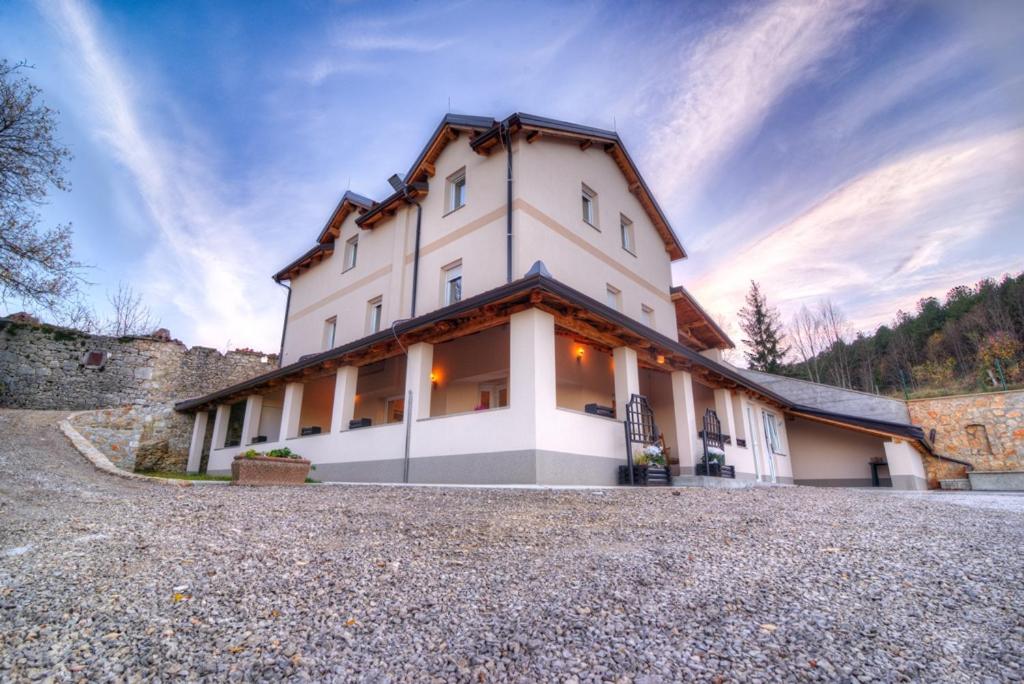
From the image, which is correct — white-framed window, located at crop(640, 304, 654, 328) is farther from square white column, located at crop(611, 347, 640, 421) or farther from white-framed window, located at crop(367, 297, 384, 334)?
white-framed window, located at crop(367, 297, 384, 334)

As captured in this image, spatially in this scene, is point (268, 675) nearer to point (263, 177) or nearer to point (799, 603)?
point (799, 603)

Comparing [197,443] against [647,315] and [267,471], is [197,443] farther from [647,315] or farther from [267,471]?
[647,315]

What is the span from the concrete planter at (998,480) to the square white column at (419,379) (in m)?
16.1

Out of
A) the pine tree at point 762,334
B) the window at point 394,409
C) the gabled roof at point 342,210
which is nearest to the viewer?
the window at point 394,409

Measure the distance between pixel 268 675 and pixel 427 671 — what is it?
0.57 meters

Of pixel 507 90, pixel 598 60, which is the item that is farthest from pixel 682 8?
pixel 507 90

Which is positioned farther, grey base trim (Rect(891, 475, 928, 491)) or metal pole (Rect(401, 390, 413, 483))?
grey base trim (Rect(891, 475, 928, 491))

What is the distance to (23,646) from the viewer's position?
187 cm

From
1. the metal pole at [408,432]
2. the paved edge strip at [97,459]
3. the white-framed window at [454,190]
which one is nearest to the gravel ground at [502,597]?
the paved edge strip at [97,459]

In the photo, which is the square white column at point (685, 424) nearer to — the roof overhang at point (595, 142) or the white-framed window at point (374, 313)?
the roof overhang at point (595, 142)

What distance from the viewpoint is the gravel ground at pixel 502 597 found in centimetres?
173

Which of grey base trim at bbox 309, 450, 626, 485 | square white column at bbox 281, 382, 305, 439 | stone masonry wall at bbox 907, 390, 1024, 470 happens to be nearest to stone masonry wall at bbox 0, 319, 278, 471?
square white column at bbox 281, 382, 305, 439

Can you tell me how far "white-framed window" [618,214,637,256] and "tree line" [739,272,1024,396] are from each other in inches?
711

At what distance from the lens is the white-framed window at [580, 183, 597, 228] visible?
1211cm
